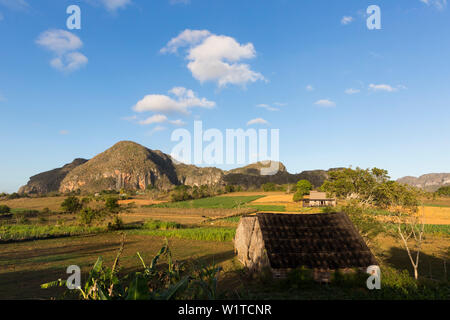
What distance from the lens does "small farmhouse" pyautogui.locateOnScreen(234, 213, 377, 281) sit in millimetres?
11500

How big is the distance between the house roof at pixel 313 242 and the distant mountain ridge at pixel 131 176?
109316 millimetres

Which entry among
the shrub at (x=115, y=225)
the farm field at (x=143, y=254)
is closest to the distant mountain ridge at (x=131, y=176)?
the shrub at (x=115, y=225)

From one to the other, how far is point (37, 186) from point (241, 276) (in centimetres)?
17159

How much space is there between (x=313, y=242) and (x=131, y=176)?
136 metres

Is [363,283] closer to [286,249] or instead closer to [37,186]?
[286,249]

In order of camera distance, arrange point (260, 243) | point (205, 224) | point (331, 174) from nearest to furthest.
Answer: point (260, 243), point (205, 224), point (331, 174)

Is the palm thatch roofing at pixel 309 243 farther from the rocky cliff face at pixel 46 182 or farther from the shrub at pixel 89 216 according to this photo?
the rocky cliff face at pixel 46 182

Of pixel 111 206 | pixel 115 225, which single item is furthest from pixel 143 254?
pixel 111 206

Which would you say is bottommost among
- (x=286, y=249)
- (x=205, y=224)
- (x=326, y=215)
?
(x=205, y=224)

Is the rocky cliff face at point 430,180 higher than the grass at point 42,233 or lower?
higher

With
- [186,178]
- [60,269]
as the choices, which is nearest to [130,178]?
[186,178]

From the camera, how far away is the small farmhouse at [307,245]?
11500mm

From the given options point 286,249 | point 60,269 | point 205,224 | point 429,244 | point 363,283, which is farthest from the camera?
point 205,224
